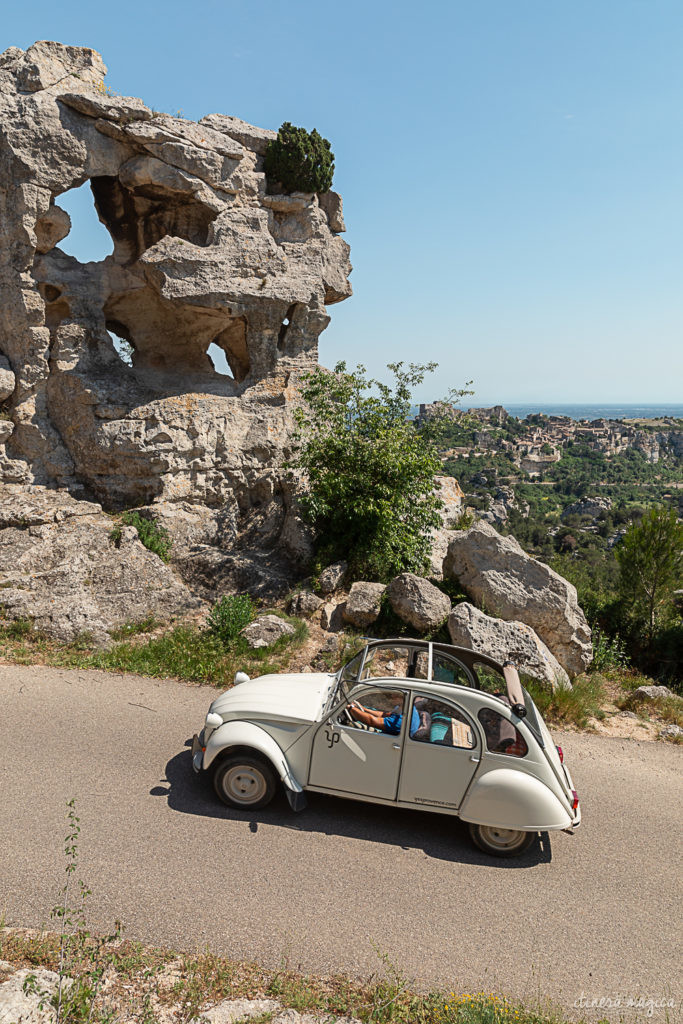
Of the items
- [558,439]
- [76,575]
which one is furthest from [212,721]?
[558,439]

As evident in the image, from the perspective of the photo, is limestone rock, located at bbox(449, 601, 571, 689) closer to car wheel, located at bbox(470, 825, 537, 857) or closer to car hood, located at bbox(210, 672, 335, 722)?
car hood, located at bbox(210, 672, 335, 722)

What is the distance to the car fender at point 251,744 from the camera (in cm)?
590

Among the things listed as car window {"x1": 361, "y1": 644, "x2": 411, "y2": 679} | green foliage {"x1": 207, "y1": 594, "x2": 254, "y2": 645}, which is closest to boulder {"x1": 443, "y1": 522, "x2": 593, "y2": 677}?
green foliage {"x1": 207, "y1": 594, "x2": 254, "y2": 645}

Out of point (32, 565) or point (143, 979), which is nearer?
point (143, 979)

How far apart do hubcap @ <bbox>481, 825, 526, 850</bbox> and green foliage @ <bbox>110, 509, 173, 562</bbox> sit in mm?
9474

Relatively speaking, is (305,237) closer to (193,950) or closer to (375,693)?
(375,693)

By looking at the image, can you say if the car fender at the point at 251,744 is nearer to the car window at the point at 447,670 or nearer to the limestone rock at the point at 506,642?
the car window at the point at 447,670

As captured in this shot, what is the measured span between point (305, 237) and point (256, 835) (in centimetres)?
1639

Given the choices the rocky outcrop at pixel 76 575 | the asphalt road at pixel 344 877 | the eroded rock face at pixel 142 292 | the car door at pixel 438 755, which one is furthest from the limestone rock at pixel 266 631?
the car door at pixel 438 755

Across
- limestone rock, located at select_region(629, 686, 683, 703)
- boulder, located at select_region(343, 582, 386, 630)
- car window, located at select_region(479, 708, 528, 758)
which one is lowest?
limestone rock, located at select_region(629, 686, 683, 703)

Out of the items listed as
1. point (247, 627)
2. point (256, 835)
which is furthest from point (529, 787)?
point (247, 627)

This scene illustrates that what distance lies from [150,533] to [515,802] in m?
10.5

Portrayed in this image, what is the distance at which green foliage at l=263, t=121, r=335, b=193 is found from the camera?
55.1 ft

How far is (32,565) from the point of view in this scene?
37.9ft
